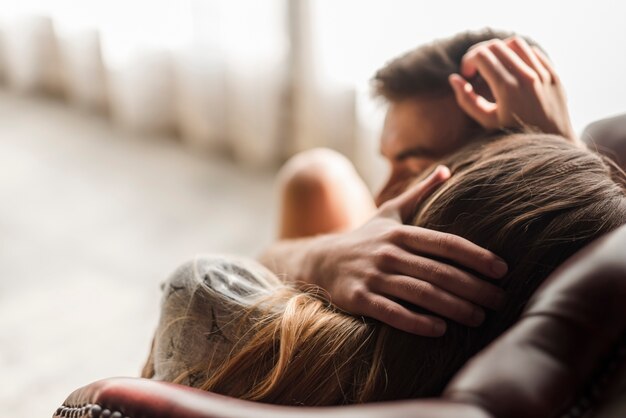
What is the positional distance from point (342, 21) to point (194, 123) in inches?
26.6

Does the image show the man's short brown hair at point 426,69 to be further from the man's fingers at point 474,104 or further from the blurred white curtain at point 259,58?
the blurred white curtain at point 259,58

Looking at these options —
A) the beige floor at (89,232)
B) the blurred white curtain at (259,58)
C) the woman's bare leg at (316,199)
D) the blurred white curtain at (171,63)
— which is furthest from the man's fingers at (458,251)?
the blurred white curtain at (171,63)

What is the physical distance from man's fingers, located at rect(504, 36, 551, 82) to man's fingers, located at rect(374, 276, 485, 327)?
42cm

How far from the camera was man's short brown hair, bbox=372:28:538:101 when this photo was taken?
115cm

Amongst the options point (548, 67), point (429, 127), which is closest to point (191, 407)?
point (429, 127)

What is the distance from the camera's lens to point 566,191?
824mm

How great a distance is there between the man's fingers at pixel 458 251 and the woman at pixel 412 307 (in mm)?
21

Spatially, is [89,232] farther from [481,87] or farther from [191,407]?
[191,407]

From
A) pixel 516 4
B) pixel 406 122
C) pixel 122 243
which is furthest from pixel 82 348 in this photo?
pixel 516 4

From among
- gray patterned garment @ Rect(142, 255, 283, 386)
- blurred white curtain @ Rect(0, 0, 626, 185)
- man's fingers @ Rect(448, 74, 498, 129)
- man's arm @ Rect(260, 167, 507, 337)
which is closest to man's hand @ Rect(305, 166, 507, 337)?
man's arm @ Rect(260, 167, 507, 337)

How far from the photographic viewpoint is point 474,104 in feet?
3.58

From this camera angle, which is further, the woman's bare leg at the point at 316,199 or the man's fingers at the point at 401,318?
the woman's bare leg at the point at 316,199

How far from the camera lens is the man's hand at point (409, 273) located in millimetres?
807

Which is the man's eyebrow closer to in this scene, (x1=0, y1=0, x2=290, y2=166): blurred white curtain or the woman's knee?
the woman's knee
